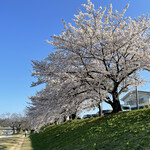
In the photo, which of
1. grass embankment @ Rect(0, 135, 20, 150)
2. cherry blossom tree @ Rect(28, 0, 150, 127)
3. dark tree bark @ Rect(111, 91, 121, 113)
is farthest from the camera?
grass embankment @ Rect(0, 135, 20, 150)

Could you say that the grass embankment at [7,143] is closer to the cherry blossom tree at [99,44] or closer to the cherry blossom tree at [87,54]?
the cherry blossom tree at [87,54]

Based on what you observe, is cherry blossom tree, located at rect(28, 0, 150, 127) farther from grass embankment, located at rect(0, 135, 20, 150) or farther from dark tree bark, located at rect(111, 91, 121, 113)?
grass embankment, located at rect(0, 135, 20, 150)

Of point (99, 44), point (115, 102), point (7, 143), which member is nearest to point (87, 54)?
point (99, 44)

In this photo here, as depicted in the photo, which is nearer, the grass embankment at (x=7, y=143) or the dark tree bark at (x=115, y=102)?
the dark tree bark at (x=115, y=102)

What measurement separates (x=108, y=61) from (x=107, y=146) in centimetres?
722

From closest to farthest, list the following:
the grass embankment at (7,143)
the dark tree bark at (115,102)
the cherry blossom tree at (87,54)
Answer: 1. the cherry blossom tree at (87,54)
2. the dark tree bark at (115,102)
3. the grass embankment at (7,143)

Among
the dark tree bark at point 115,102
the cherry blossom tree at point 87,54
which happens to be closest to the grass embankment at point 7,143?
the cherry blossom tree at point 87,54

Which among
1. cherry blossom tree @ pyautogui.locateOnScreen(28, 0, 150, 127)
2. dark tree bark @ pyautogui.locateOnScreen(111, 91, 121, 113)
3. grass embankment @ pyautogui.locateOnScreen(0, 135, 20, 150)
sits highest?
cherry blossom tree @ pyautogui.locateOnScreen(28, 0, 150, 127)

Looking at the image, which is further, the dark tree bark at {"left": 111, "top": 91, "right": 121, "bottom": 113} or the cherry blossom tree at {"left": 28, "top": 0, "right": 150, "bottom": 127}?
the dark tree bark at {"left": 111, "top": 91, "right": 121, "bottom": 113}

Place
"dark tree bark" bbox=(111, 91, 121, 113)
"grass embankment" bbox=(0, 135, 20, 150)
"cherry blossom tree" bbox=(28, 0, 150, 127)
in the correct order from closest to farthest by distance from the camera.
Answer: "cherry blossom tree" bbox=(28, 0, 150, 127), "dark tree bark" bbox=(111, 91, 121, 113), "grass embankment" bbox=(0, 135, 20, 150)

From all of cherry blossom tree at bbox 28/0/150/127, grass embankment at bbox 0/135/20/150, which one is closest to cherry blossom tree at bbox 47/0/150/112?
cherry blossom tree at bbox 28/0/150/127

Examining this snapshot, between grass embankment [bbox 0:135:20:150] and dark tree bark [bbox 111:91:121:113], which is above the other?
dark tree bark [bbox 111:91:121:113]

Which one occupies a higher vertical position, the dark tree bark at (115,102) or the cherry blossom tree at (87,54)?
the cherry blossom tree at (87,54)

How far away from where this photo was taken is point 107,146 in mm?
8102
